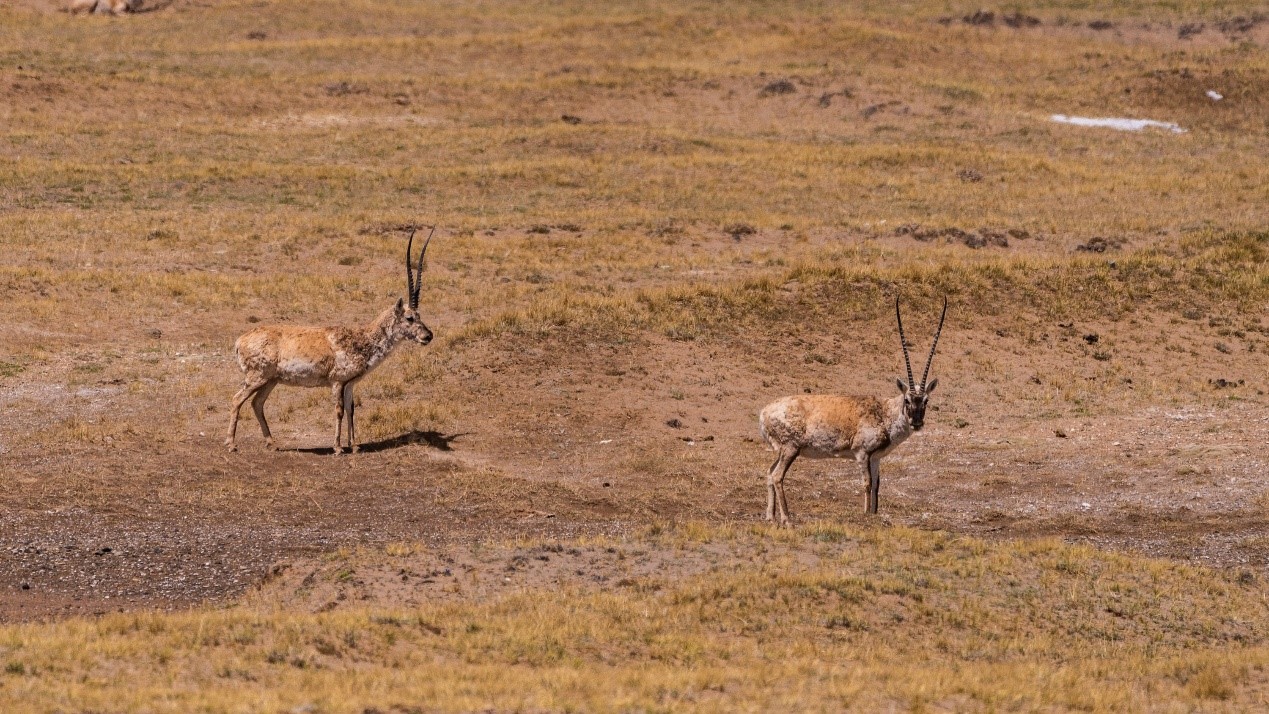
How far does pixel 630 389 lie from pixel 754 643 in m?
12.4

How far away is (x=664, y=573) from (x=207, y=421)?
1076 cm

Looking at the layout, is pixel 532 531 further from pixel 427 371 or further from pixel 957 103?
pixel 957 103

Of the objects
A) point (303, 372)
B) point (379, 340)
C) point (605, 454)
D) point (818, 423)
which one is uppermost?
point (818, 423)

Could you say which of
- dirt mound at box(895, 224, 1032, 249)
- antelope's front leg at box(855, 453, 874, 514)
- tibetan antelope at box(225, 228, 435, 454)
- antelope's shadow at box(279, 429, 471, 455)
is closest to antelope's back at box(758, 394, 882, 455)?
antelope's front leg at box(855, 453, 874, 514)

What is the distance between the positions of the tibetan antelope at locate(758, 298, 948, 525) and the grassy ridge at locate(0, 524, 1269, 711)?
4.79 feet

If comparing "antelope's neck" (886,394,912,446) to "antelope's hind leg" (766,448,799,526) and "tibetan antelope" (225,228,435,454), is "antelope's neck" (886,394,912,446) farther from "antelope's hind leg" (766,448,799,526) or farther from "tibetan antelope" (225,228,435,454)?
"tibetan antelope" (225,228,435,454)

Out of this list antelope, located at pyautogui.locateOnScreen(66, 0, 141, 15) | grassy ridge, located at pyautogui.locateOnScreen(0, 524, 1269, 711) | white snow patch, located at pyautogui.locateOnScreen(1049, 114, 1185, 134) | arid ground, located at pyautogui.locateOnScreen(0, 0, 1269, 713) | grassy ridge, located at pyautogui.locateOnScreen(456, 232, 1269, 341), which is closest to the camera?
grassy ridge, located at pyautogui.locateOnScreen(0, 524, 1269, 711)

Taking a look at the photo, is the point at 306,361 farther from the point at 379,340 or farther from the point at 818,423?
the point at 818,423

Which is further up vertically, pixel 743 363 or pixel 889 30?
pixel 889 30

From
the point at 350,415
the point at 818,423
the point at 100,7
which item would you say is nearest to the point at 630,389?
the point at 350,415

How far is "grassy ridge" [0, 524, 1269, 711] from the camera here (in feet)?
43.2

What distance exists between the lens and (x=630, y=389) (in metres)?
27.6

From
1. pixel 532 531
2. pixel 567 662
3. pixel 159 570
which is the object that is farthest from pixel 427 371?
pixel 567 662

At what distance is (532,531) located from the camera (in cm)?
2022
